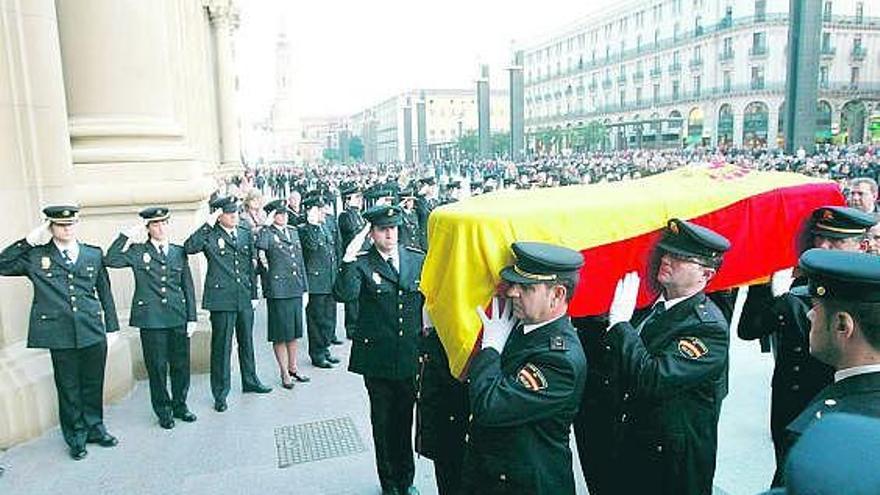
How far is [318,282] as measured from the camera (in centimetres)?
709

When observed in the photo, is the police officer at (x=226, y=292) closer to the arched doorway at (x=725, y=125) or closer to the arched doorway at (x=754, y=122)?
the arched doorway at (x=754, y=122)

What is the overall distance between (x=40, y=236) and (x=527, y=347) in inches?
156

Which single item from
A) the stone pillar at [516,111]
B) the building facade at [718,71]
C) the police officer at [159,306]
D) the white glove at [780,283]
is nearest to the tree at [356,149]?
the building facade at [718,71]

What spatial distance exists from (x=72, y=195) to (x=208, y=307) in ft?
5.09

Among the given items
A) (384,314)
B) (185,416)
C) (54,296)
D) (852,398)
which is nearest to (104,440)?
(185,416)

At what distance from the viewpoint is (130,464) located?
14.6 feet

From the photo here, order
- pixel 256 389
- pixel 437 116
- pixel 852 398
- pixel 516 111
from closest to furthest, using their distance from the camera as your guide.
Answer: pixel 852 398 → pixel 256 389 → pixel 516 111 → pixel 437 116


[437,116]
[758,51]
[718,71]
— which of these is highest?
[758,51]

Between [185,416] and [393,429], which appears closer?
[393,429]

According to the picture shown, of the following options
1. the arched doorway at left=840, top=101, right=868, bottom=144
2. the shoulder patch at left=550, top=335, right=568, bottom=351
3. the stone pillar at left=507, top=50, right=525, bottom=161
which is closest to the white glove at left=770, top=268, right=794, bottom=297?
the shoulder patch at left=550, top=335, right=568, bottom=351

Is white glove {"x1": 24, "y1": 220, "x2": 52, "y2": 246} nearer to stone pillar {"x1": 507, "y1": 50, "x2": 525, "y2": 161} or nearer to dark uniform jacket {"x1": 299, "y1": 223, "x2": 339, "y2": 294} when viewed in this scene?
dark uniform jacket {"x1": 299, "y1": 223, "x2": 339, "y2": 294}

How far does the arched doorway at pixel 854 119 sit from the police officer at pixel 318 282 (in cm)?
5983

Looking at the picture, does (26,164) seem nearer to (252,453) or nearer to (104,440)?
(104,440)

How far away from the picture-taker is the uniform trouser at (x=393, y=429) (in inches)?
152
